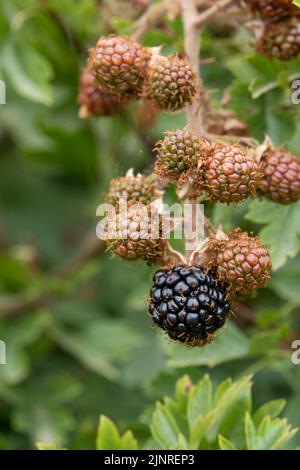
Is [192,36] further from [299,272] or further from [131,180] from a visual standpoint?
[299,272]

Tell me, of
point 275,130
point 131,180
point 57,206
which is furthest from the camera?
point 57,206

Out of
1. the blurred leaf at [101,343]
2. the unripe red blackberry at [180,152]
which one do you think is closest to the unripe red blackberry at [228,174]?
the unripe red blackberry at [180,152]

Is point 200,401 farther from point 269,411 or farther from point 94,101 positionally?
point 94,101

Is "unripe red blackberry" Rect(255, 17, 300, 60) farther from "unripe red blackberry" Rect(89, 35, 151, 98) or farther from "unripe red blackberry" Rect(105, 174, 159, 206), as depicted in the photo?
"unripe red blackberry" Rect(105, 174, 159, 206)

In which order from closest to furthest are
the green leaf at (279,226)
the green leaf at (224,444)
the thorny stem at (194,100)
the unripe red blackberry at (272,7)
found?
the thorny stem at (194,100)
the green leaf at (224,444)
the unripe red blackberry at (272,7)
the green leaf at (279,226)

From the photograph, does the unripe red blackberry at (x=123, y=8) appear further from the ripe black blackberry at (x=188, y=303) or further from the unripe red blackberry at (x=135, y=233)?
the ripe black blackberry at (x=188, y=303)

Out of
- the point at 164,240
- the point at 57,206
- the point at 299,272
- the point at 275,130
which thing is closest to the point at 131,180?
the point at 164,240
